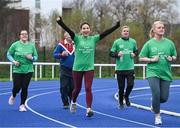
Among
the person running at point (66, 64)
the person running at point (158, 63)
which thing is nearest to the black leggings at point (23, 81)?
the person running at point (66, 64)

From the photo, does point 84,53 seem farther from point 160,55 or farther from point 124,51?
point 124,51

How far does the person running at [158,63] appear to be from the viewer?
452 inches

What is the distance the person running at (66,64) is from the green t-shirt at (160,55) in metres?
3.99

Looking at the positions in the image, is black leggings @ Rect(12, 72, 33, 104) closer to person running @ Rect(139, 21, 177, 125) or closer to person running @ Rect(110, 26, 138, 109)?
person running @ Rect(110, 26, 138, 109)

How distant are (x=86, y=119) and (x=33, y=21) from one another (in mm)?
61964

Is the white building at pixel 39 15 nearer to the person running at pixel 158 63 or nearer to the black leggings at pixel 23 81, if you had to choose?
the black leggings at pixel 23 81

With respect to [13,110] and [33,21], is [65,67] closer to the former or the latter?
[13,110]

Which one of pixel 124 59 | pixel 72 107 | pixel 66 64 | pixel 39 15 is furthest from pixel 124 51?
pixel 39 15

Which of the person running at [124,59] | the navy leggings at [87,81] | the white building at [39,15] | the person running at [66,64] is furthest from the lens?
the white building at [39,15]

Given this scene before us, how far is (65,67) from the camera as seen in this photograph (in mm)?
15516

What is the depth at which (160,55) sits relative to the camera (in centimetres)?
1148

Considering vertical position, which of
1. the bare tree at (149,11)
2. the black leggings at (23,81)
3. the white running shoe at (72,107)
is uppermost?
the bare tree at (149,11)

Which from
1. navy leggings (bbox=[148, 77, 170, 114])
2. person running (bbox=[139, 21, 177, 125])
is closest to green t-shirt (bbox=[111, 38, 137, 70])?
person running (bbox=[139, 21, 177, 125])

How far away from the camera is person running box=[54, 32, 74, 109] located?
15297 millimetres
